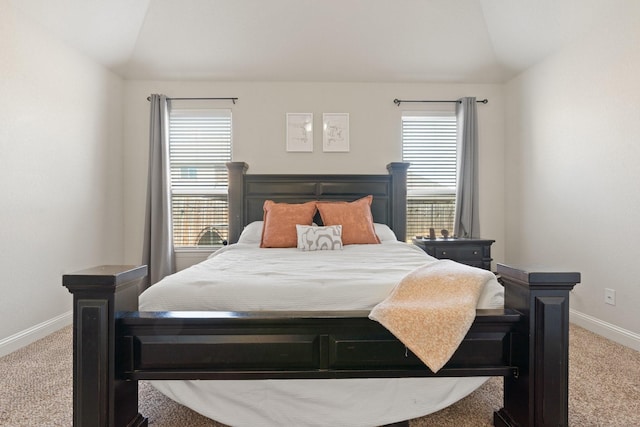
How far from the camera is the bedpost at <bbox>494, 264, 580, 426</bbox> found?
4.07 ft

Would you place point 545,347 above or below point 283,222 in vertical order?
below

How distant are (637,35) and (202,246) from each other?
13.7ft

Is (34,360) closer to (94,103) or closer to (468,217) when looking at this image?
(94,103)

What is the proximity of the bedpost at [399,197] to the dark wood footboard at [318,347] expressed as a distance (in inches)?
93.0

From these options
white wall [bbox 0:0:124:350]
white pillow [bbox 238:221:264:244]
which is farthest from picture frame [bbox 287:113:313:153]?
white wall [bbox 0:0:124:350]

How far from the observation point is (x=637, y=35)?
2418 millimetres

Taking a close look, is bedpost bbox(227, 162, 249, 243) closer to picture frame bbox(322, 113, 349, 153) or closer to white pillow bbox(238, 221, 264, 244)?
white pillow bbox(238, 221, 264, 244)

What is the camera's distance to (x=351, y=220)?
3113 mm

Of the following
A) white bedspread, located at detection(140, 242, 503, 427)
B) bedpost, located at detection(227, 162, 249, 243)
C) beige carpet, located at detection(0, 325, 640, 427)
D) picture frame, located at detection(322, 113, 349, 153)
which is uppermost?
picture frame, located at detection(322, 113, 349, 153)

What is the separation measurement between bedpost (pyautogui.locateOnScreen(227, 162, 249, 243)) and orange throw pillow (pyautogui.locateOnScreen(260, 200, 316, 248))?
0.51 meters

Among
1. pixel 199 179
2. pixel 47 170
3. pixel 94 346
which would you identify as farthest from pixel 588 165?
pixel 47 170

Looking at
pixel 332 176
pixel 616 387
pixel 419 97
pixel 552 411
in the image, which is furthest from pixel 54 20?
pixel 616 387

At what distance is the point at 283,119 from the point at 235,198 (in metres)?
1.04

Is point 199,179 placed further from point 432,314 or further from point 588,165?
point 588,165
